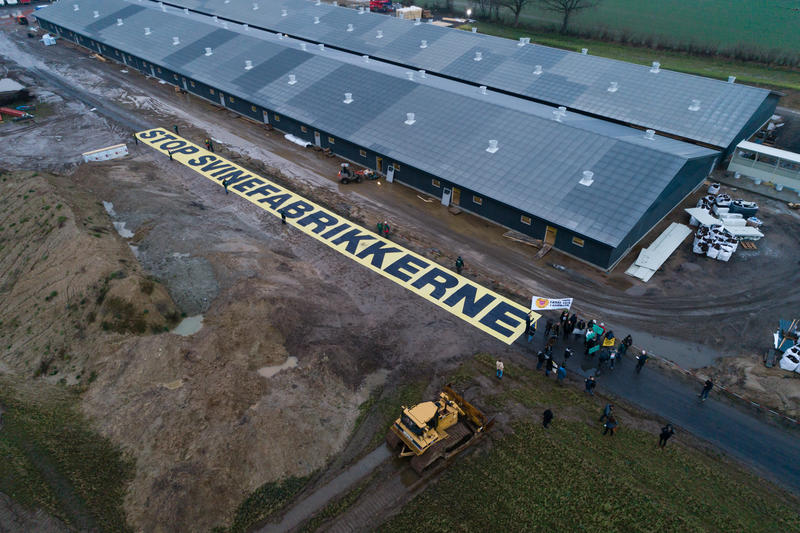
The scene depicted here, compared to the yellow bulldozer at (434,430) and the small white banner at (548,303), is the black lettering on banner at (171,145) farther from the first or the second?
the yellow bulldozer at (434,430)

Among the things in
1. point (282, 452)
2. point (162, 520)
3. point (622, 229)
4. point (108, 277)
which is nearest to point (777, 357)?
point (622, 229)

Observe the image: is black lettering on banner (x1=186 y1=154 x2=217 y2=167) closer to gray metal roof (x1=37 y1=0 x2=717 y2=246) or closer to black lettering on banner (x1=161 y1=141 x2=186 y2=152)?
black lettering on banner (x1=161 y1=141 x2=186 y2=152)

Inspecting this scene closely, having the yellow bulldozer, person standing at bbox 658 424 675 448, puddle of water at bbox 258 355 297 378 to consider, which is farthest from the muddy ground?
person standing at bbox 658 424 675 448

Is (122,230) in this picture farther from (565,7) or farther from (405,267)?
(565,7)

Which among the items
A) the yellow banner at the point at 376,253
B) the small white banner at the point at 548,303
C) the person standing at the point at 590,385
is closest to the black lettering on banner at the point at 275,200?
the yellow banner at the point at 376,253

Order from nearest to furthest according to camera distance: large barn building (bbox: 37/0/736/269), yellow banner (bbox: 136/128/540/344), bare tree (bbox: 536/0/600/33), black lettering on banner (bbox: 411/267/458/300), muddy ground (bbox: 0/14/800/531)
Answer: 1. muddy ground (bbox: 0/14/800/531)
2. yellow banner (bbox: 136/128/540/344)
3. black lettering on banner (bbox: 411/267/458/300)
4. large barn building (bbox: 37/0/736/269)
5. bare tree (bbox: 536/0/600/33)

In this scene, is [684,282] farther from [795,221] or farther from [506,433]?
[506,433]
